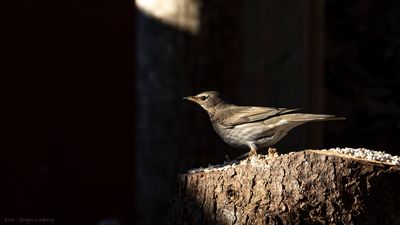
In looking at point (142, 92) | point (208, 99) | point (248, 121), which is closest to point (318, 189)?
point (248, 121)

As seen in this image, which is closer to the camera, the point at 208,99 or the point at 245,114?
the point at 245,114

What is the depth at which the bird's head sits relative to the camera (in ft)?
21.4

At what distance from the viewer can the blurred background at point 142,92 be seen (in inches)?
268

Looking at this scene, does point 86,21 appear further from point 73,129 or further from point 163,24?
point 163,24

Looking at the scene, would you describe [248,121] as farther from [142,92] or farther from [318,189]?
[318,189]

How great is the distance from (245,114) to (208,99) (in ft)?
1.29

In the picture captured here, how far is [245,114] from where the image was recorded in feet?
20.5

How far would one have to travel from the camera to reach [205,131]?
6836 millimetres

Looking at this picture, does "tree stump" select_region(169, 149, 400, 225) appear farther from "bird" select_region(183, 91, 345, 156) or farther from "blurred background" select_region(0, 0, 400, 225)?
"blurred background" select_region(0, 0, 400, 225)

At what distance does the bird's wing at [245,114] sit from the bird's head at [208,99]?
0.11 m

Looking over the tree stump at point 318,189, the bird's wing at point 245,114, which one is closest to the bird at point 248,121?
the bird's wing at point 245,114

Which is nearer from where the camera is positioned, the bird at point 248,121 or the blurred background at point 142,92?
the bird at point 248,121

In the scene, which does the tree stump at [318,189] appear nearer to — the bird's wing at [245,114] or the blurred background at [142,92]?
the bird's wing at [245,114]

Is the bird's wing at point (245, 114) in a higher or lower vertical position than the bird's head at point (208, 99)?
Result: lower
